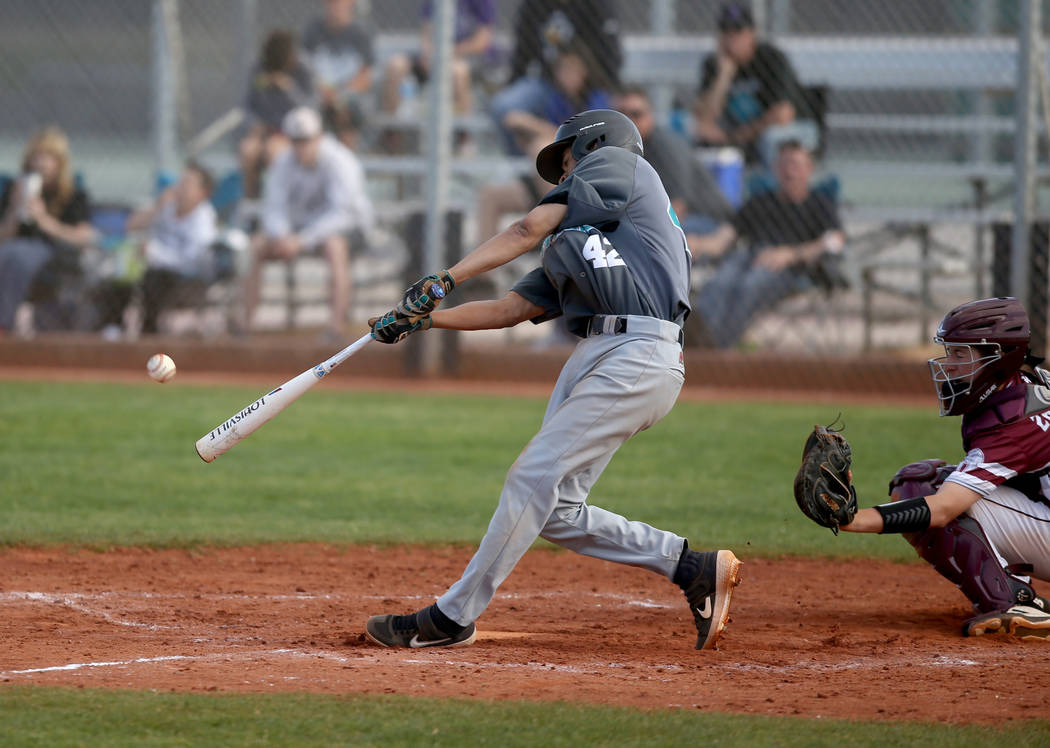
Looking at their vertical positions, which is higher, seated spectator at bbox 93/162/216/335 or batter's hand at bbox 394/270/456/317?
seated spectator at bbox 93/162/216/335

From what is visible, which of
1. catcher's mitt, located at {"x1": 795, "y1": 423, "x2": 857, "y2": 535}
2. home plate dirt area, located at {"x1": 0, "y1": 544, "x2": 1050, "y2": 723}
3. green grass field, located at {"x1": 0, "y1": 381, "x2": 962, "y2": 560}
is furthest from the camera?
green grass field, located at {"x1": 0, "y1": 381, "x2": 962, "y2": 560}

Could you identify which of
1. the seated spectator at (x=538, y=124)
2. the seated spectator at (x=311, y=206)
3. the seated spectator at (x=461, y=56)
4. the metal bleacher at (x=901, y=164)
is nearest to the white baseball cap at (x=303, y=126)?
the seated spectator at (x=311, y=206)

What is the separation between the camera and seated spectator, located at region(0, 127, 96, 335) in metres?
12.1

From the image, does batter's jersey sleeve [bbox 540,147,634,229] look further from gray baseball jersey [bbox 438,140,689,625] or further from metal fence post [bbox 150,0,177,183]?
metal fence post [bbox 150,0,177,183]

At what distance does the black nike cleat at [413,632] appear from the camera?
4.31 m

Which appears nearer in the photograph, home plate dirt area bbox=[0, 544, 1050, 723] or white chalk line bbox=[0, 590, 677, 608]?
home plate dirt area bbox=[0, 544, 1050, 723]

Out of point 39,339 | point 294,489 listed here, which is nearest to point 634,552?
point 294,489

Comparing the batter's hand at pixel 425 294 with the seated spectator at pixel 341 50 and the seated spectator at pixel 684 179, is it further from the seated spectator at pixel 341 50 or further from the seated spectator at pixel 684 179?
the seated spectator at pixel 341 50

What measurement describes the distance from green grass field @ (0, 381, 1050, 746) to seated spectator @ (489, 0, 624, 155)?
2.90 meters

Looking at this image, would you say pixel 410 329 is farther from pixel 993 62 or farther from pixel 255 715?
pixel 993 62

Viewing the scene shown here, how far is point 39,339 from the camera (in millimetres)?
11719

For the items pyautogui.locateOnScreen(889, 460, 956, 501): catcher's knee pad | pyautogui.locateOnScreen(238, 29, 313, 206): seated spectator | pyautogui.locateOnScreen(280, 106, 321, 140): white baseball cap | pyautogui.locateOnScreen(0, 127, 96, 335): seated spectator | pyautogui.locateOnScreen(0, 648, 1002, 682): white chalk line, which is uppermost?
pyautogui.locateOnScreen(238, 29, 313, 206): seated spectator

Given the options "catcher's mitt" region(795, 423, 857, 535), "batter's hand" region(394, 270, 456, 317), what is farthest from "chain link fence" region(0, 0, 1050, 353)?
"batter's hand" region(394, 270, 456, 317)

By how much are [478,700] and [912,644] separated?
1.72 meters
